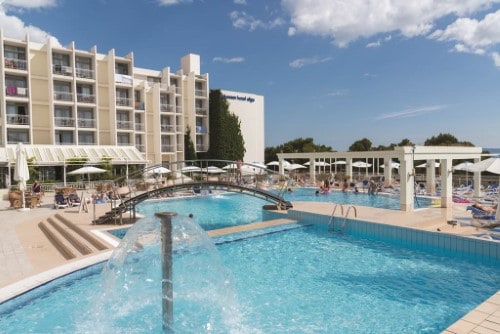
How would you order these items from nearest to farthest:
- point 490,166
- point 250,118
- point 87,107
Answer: point 490,166
point 87,107
point 250,118

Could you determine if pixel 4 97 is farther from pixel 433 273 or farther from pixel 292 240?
pixel 433 273

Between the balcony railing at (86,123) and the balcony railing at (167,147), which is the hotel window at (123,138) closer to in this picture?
the balcony railing at (86,123)


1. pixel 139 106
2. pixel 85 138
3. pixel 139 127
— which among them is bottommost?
pixel 85 138

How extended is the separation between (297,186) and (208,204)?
12.7 meters

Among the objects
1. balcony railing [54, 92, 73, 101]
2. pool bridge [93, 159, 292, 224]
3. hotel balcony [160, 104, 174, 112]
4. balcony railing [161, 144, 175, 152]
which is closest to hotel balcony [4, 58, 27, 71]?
balcony railing [54, 92, 73, 101]

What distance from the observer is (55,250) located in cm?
1168

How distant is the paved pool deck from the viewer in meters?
Answer: 5.88

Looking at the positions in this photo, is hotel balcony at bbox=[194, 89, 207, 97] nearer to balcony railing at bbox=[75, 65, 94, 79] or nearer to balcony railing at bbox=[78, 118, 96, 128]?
balcony railing at bbox=[75, 65, 94, 79]

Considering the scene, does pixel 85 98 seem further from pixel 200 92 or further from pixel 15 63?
pixel 200 92

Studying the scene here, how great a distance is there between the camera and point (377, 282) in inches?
362

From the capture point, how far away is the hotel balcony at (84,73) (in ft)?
129

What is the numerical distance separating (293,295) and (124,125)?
3846cm

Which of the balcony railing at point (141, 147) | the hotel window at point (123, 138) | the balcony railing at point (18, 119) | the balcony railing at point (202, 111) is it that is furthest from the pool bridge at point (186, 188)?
the balcony railing at point (202, 111)

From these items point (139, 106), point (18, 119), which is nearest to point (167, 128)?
point (139, 106)
